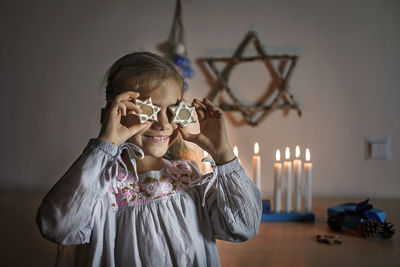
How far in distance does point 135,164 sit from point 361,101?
124 cm

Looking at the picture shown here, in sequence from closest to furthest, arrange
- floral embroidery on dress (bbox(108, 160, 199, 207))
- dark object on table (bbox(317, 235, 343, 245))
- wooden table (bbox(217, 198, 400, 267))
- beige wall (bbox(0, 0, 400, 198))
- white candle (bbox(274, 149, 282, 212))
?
floral embroidery on dress (bbox(108, 160, 199, 207))
wooden table (bbox(217, 198, 400, 267))
dark object on table (bbox(317, 235, 343, 245))
white candle (bbox(274, 149, 282, 212))
beige wall (bbox(0, 0, 400, 198))

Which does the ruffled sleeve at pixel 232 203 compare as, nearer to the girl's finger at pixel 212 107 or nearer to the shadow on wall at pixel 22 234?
the girl's finger at pixel 212 107

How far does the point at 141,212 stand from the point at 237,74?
41.9 inches

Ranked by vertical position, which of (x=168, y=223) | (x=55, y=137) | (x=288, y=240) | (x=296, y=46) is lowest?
(x=288, y=240)

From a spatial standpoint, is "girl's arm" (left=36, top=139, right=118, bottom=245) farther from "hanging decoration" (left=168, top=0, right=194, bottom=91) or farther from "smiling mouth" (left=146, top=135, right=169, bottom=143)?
"hanging decoration" (left=168, top=0, right=194, bottom=91)

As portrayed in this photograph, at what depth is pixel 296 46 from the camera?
165cm

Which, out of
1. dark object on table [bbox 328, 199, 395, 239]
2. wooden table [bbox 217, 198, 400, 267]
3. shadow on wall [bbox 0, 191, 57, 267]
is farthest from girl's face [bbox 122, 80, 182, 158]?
dark object on table [bbox 328, 199, 395, 239]

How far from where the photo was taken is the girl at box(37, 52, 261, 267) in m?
0.66

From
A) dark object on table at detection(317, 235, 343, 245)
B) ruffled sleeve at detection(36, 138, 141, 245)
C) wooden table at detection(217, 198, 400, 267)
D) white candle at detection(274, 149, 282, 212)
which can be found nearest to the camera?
ruffled sleeve at detection(36, 138, 141, 245)

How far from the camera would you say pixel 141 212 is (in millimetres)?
731

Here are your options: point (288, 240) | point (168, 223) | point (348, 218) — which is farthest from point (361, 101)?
point (168, 223)

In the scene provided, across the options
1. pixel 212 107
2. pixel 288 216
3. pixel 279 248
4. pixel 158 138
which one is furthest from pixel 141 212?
pixel 288 216

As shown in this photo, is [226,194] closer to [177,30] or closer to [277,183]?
[277,183]

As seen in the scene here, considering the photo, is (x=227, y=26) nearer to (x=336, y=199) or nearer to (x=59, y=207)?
(x=336, y=199)
